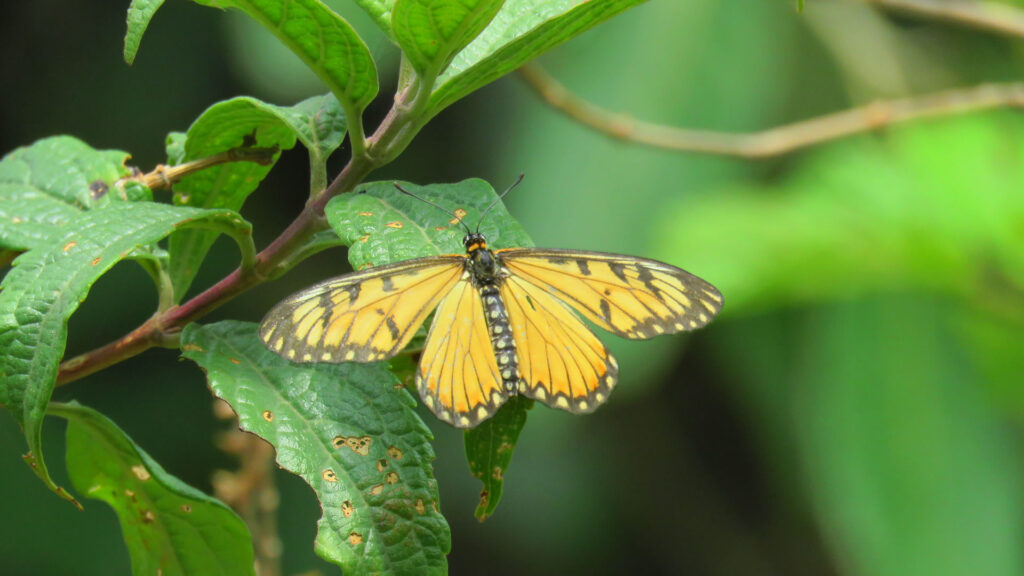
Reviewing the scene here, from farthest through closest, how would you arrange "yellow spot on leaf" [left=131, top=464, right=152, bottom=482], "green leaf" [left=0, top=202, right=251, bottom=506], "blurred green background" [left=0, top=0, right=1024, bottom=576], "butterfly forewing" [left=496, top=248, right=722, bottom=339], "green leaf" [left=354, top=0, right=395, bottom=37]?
"blurred green background" [left=0, top=0, right=1024, bottom=576] → "butterfly forewing" [left=496, top=248, right=722, bottom=339] → "yellow spot on leaf" [left=131, top=464, right=152, bottom=482] → "green leaf" [left=354, top=0, right=395, bottom=37] → "green leaf" [left=0, top=202, right=251, bottom=506]

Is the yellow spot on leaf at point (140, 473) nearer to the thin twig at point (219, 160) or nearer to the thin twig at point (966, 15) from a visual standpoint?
the thin twig at point (219, 160)

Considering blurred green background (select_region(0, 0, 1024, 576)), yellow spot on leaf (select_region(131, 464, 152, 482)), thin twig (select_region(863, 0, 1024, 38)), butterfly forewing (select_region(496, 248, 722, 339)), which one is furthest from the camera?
blurred green background (select_region(0, 0, 1024, 576))

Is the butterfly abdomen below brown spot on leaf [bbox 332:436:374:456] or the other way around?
the other way around

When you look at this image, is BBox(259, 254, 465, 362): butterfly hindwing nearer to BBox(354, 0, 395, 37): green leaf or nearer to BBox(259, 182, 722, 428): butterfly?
BBox(259, 182, 722, 428): butterfly

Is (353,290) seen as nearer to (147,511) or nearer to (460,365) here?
(460,365)

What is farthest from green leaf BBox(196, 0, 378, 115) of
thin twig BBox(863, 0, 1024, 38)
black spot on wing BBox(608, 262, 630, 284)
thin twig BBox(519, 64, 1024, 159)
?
thin twig BBox(863, 0, 1024, 38)

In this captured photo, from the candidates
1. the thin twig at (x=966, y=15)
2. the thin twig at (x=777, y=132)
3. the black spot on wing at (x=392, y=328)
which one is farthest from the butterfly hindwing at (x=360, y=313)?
Answer: the thin twig at (x=966, y=15)

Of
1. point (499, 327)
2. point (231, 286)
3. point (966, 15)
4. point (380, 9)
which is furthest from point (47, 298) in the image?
point (966, 15)
